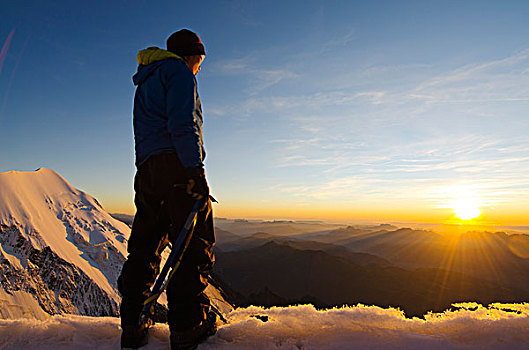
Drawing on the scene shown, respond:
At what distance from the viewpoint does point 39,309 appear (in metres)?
47.0

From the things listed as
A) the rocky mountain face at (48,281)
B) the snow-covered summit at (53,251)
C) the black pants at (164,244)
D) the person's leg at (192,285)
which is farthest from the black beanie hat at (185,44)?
the rocky mountain face at (48,281)

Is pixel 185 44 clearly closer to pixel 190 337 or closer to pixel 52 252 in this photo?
pixel 190 337

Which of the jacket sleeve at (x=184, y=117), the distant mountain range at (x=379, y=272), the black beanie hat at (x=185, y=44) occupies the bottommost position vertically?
the distant mountain range at (x=379, y=272)

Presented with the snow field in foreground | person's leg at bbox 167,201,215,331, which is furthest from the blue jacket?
the snow field in foreground

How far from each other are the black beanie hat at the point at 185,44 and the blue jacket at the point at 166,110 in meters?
0.19

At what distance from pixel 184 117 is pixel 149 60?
0.95 metres

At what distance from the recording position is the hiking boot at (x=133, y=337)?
2555 mm

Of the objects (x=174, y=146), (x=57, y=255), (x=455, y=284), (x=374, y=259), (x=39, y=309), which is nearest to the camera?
(x=174, y=146)

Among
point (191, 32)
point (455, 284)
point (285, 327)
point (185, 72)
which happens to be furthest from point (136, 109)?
point (455, 284)

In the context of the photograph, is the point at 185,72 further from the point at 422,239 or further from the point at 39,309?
the point at 422,239

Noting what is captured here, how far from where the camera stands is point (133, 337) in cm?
256

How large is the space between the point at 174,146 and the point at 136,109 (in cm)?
80

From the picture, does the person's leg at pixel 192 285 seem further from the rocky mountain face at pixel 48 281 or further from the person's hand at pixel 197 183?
the rocky mountain face at pixel 48 281

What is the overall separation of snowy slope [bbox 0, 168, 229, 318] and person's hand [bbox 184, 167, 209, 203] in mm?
52612
